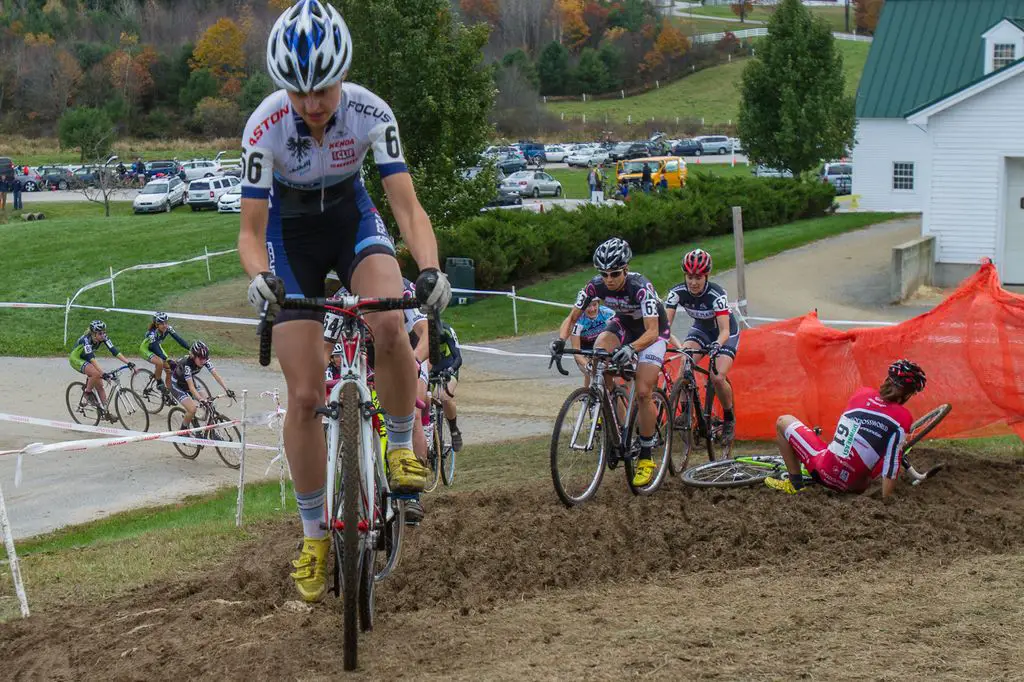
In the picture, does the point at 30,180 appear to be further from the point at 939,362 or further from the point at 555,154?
the point at 939,362

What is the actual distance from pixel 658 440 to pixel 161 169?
65468mm

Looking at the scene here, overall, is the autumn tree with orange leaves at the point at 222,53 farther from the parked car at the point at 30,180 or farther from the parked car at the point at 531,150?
the parked car at the point at 30,180

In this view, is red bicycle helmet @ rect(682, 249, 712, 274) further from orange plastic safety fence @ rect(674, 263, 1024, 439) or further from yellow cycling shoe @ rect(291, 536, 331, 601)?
yellow cycling shoe @ rect(291, 536, 331, 601)

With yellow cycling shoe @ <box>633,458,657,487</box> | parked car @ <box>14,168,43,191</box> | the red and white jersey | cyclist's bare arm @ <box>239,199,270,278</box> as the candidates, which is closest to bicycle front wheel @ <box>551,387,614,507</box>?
yellow cycling shoe @ <box>633,458,657,487</box>

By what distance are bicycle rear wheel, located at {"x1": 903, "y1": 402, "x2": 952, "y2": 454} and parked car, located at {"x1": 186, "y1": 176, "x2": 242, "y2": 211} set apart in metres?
47.3

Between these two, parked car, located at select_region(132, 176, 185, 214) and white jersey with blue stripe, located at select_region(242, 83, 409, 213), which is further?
parked car, located at select_region(132, 176, 185, 214)

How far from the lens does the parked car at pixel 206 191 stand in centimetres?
5591

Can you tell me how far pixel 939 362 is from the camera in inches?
494

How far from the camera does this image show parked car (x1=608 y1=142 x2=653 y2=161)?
79.2 m

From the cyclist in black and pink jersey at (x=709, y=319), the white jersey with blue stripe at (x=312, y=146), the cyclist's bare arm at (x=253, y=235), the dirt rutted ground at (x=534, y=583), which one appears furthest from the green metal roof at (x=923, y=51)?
the cyclist's bare arm at (x=253, y=235)

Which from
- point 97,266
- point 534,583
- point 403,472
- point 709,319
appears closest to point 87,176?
point 97,266

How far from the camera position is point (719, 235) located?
39812mm

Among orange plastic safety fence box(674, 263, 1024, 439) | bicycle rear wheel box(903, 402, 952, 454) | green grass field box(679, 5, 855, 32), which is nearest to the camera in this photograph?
bicycle rear wheel box(903, 402, 952, 454)

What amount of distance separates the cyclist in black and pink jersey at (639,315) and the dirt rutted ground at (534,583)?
1.97 feet
